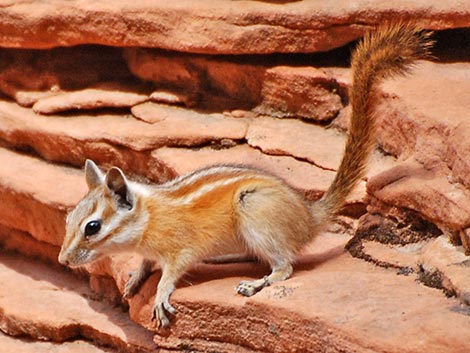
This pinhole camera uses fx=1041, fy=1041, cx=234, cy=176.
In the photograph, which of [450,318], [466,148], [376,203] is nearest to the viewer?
[450,318]

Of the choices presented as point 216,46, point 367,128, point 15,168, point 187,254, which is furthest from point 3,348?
point 367,128

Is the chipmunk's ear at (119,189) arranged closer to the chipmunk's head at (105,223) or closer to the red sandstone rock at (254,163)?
the chipmunk's head at (105,223)

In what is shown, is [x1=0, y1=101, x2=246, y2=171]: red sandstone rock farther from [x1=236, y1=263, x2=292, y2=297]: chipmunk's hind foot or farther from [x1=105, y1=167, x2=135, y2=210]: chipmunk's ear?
[x1=236, y1=263, x2=292, y2=297]: chipmunk's hind foot

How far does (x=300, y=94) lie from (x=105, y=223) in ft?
5.97

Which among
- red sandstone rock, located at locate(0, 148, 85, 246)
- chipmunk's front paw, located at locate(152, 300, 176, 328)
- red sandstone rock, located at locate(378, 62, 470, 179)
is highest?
red sandstone rock, located at locate(378, 62, 470, 179)

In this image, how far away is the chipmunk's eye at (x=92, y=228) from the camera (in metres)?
4.64

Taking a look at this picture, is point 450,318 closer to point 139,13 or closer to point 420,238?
point 420,238

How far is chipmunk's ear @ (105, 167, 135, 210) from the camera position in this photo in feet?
15.3

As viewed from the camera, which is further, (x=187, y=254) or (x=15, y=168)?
(x=15, y=168)

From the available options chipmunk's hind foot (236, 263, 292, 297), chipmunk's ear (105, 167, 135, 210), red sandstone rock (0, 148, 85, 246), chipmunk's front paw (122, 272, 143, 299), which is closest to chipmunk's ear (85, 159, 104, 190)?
chipmunk's ear (105, 167, 135, 210)

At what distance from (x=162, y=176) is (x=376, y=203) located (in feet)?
4.70

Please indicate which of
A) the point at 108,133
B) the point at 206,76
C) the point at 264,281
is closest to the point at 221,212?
the point at 264,281

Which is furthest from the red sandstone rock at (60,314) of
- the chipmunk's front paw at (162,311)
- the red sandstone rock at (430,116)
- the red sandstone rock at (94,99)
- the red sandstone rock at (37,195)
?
the red sandstone rock at (430,116)

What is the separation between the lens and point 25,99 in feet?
22.6
